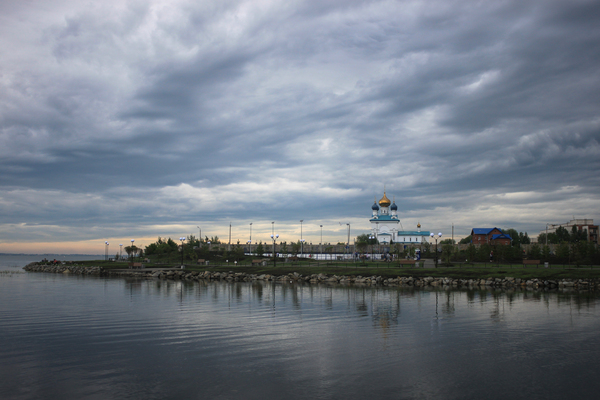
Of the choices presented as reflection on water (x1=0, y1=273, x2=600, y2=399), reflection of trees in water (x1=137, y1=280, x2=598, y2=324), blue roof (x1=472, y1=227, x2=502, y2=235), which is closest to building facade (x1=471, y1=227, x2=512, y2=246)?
blue roof (x1=472, y1=227, x2=502, y2=235)

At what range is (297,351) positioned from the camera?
15375mm

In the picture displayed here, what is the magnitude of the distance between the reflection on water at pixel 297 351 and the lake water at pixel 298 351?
0.17 ft

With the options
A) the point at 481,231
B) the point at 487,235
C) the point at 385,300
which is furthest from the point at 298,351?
the point at 481,231

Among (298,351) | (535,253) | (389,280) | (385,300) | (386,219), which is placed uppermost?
(386,219)

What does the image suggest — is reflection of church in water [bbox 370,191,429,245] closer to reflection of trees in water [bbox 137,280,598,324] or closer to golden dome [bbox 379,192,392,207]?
golden dome [bbox 379,192,392,207]

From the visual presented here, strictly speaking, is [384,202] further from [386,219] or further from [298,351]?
[298,351]

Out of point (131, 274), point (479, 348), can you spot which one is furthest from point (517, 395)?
point (131, 274)

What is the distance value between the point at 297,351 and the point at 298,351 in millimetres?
37

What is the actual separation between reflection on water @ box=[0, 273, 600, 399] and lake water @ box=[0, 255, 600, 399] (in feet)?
0.17

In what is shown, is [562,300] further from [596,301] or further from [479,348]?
[479,348]

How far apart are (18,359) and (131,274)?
54913mm

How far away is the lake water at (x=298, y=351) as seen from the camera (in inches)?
455

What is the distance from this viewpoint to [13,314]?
23438 mm

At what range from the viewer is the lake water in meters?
11.6
